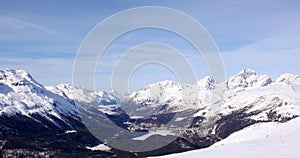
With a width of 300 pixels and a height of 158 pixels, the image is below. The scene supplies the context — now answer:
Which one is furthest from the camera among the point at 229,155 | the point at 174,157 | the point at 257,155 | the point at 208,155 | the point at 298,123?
the point at 298,123

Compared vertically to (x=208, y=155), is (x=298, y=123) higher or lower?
higher

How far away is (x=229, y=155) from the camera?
25641mm

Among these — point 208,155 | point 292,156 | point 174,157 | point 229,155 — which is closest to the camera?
point 292,156

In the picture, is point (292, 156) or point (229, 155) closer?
point (292, 156)

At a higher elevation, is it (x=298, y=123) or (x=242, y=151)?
(x=298, y=123)

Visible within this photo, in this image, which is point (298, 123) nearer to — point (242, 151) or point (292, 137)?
point (292, 137)

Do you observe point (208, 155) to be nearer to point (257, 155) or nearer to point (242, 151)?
point (242, 151)

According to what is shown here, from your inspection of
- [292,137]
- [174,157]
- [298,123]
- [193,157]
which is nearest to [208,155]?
[193,157]

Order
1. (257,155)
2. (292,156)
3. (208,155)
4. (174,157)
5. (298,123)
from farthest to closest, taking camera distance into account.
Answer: (298,123), (174,157), (208,155), (257,155), (292,156)

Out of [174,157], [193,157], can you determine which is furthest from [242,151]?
[174,157]

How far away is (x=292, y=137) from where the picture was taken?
94.4 feet

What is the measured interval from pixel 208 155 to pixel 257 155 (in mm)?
4735

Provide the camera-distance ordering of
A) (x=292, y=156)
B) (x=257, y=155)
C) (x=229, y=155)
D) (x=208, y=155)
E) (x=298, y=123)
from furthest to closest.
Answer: (x=298, y=123), (x=208, y=155), (x=229, y=155), (x=257, y=155), (x=292, y=156)

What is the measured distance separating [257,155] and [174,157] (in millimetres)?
8910
